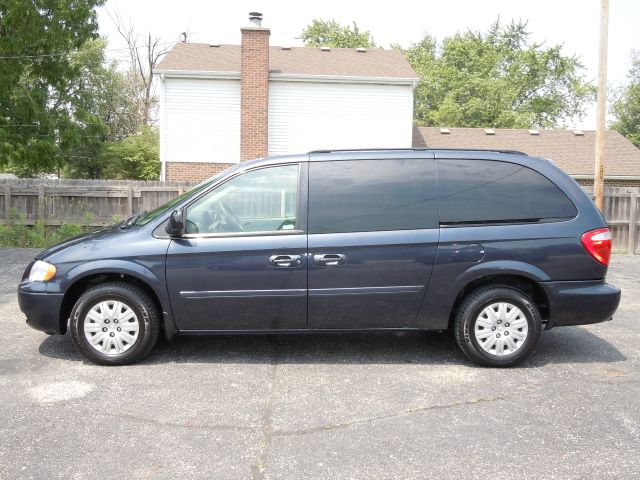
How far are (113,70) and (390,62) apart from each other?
103 feet

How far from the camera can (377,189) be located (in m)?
5.23

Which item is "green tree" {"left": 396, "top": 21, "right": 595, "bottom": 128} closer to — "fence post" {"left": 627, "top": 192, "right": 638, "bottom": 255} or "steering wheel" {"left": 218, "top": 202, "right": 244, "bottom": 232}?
"fence post" {"left": 627, "top": 192, "right": 638, "bottom": 255}

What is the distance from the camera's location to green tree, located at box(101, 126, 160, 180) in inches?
1347

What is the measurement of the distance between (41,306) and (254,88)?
605 inches

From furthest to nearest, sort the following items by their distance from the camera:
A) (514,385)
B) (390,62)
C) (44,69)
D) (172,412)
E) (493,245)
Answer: (390,62) < (44,69) < (493,245) < (514,385) < (172,412)

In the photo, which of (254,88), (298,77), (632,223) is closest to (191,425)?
(632,223)

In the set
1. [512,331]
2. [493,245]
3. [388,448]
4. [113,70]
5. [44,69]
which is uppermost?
[113,70]

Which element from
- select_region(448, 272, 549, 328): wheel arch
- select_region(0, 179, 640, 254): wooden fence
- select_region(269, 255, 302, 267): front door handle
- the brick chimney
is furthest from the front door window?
the brick chimney

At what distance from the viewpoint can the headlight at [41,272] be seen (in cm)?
515

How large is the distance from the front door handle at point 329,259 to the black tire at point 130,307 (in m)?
1.44

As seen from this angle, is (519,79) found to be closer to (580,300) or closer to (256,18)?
(256,18)

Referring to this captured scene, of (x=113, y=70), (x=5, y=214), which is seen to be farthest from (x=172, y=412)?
(x=113, y=70)

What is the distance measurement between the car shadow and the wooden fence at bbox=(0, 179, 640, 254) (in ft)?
31.0

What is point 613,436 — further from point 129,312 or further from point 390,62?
point 390,62
